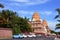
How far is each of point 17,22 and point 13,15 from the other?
Result: 15.1ft

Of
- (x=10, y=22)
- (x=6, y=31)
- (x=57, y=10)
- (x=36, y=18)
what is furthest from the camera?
(x=36, y=18)

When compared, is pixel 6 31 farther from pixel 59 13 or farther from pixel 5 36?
pixel 59 13

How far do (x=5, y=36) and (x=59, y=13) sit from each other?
12.7 m

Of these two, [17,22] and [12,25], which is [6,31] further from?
[17,22]

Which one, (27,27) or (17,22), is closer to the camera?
(17,22)

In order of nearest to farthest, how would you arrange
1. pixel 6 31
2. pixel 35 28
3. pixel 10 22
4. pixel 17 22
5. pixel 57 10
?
1. pixel 6 31
2. pixel 57 10
3. pixel 10 22
4. pixel 17 22
5. pixel 35 28

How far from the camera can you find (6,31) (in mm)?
38781

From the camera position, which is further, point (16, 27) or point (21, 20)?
point (21, 20)

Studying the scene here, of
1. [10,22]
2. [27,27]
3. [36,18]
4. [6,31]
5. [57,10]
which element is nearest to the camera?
[6,31]

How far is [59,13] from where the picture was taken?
43.7 m

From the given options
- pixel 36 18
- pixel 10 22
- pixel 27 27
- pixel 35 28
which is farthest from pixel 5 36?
pixel 36 18

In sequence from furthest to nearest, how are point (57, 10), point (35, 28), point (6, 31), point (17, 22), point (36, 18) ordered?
point (36, 18), point (35, 28), point (17, 22), point (57, 10), point (6, 31)

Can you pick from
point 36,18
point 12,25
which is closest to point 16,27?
point 12,25

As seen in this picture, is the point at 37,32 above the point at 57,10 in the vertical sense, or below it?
below
